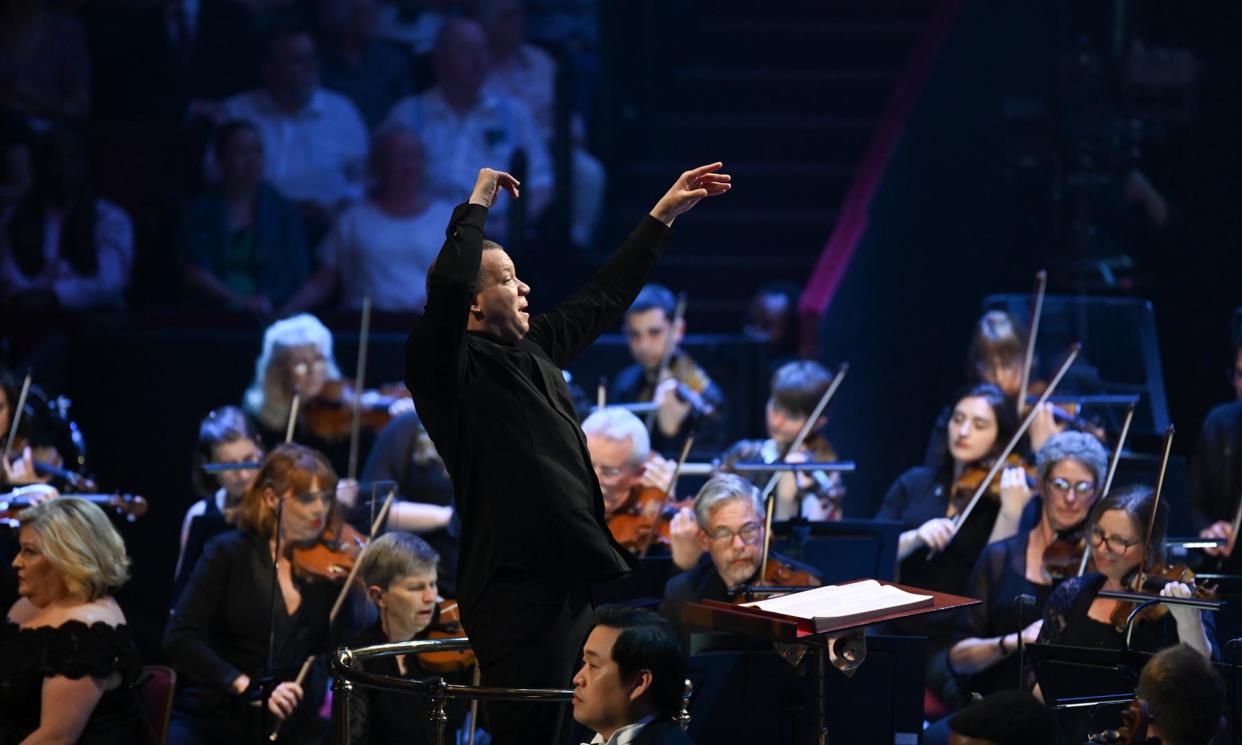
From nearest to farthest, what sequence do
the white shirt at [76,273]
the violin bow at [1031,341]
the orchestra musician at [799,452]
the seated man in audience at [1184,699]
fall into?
the seated man in audience at [1184,699] → the orchestra musician at [799,452] → the violin bow at [1031,341] → the white shirt at [76,273]

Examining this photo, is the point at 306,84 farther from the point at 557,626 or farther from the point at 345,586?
the point at 557,626

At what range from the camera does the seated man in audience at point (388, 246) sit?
28.2ft

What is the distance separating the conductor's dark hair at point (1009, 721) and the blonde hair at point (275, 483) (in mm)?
2308

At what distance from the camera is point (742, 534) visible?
451 cm

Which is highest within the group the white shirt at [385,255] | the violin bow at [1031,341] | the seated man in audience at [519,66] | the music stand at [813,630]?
the seated man in audience at [519,66]

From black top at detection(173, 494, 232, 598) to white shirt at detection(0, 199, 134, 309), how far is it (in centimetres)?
362

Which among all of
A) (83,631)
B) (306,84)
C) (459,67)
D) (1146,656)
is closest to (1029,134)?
(459,67)

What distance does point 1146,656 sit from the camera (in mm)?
3580

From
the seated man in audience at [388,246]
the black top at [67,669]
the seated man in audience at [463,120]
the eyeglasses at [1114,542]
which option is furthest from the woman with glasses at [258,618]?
the seated man in audience at [463,120]

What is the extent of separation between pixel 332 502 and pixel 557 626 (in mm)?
1693

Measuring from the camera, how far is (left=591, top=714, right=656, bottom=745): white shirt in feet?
10.0

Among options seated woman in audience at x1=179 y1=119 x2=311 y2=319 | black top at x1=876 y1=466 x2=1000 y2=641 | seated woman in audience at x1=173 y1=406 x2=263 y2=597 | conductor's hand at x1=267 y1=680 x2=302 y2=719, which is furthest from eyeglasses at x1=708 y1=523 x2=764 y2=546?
seated woman in audience at x1=179 y1=119 x2=311 y2=319

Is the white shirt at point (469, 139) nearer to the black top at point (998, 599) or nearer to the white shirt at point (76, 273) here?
the white shirt at point (76, 273)

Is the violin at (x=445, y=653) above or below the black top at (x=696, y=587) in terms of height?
below
